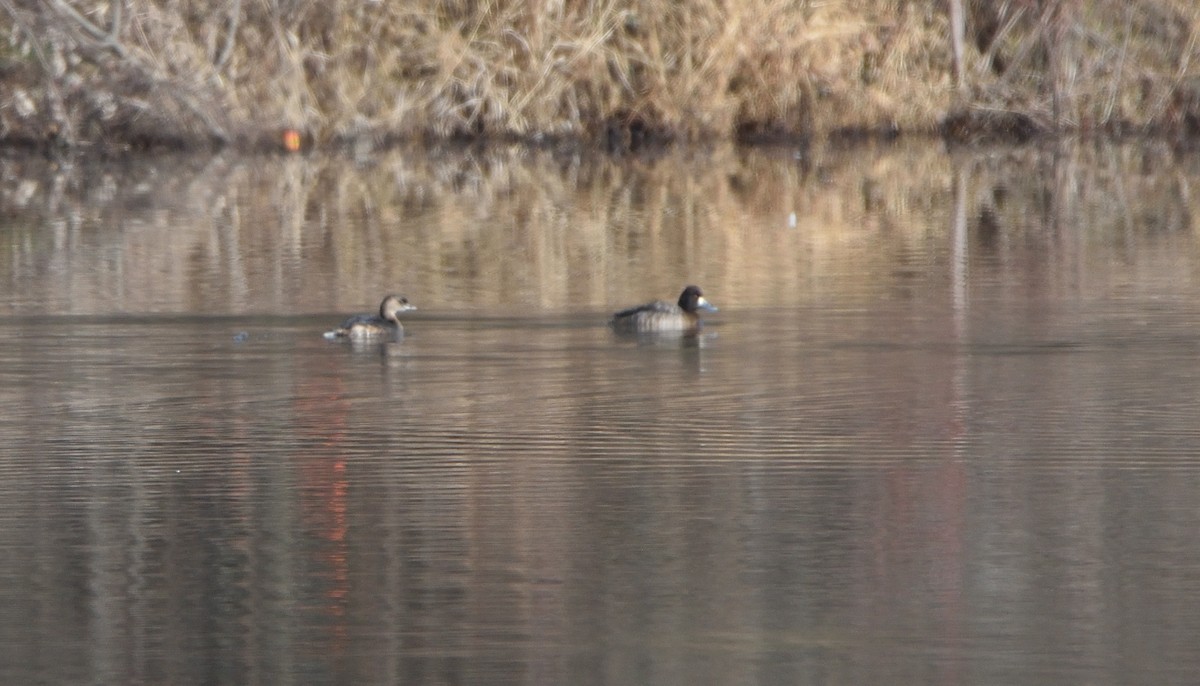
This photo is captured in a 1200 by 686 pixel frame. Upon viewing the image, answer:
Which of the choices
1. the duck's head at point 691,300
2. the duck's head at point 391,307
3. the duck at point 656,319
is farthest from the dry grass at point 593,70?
the duck at point 656,319

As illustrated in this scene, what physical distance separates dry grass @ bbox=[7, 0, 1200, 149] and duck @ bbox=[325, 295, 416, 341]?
16.6m

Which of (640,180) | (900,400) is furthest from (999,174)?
(900,400)

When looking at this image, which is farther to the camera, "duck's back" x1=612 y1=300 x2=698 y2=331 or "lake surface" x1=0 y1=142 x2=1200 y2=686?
"duck's back" x1=612 y1=300 x2=698 y2=331

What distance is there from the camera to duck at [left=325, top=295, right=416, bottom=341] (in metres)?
12.2

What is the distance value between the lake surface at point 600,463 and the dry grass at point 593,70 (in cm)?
1112

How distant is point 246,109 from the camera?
29.5 meters

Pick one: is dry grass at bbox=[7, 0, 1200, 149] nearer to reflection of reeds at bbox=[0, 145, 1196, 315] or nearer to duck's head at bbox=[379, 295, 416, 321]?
reflection of reeds at bbox=[0, 145, 1196, 315]

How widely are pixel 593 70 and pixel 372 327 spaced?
63.5ft

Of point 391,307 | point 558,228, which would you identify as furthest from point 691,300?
point 558,228

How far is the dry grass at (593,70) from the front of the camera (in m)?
28.9

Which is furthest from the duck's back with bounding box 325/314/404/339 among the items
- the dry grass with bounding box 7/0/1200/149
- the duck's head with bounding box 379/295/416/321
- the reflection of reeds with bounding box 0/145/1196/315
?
the dry grass with bounding box 7/0/1200/149

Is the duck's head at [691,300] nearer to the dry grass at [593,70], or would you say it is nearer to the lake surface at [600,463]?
the lake surface at [600,463]

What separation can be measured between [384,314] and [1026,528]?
5.82 m

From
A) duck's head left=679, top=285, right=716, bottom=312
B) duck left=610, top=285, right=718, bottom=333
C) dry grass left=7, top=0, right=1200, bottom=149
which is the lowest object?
duck left=610, top=285, right=718, bottom=333
